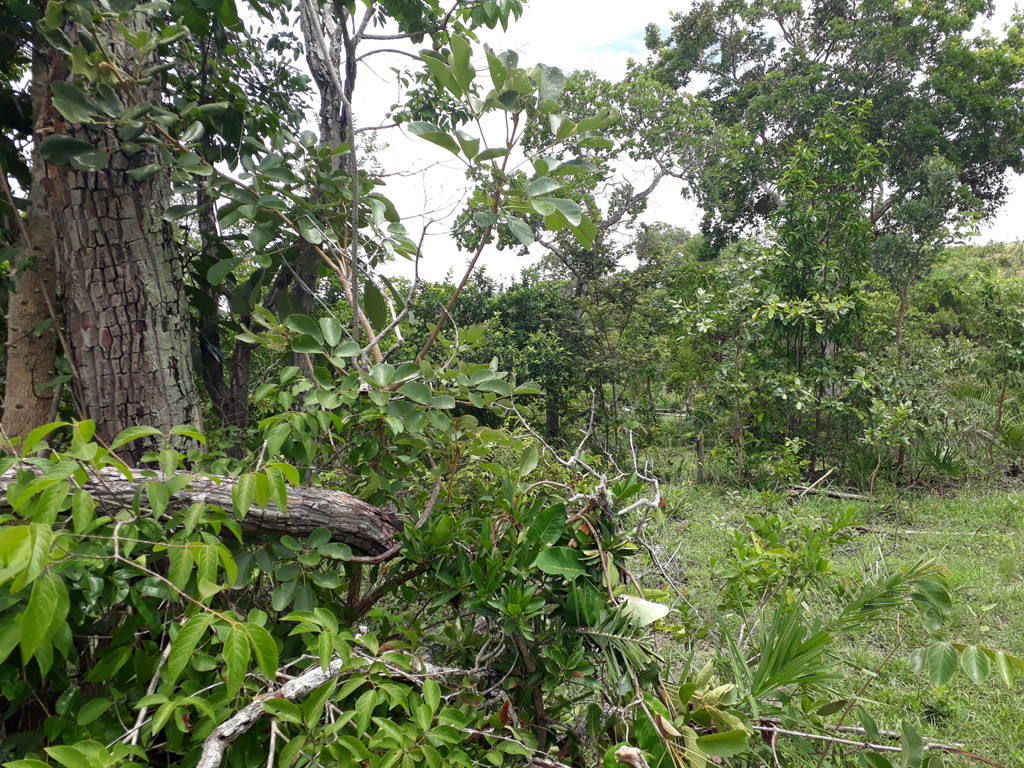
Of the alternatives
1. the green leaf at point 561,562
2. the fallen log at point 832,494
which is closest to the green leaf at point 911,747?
the green leaf at point 561,562

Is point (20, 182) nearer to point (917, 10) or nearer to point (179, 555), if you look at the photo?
point (179, 555)

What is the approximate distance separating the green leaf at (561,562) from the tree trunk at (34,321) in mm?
1225

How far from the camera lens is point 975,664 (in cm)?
97

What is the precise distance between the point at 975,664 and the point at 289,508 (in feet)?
4.31

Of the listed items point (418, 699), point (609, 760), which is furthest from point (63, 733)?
point (609, 760)

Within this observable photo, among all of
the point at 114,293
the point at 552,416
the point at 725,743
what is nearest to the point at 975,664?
the point at 725,743

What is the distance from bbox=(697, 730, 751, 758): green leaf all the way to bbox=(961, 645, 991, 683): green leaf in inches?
17.7

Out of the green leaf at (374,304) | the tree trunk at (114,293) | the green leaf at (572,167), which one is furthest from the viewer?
the green leaf at (374,304)

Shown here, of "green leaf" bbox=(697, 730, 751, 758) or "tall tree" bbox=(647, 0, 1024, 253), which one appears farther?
"tall tree" bbox=(647, 0, 1024, 253)

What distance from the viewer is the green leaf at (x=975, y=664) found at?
967 mm

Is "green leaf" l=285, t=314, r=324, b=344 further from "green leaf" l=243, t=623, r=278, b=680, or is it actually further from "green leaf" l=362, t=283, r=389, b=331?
"green leaf" l=243, t=623, r=278, b=680

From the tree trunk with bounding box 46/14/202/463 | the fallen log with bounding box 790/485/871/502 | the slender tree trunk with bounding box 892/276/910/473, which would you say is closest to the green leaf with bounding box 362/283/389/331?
the tree trunk with bounding box 46/14/202/463

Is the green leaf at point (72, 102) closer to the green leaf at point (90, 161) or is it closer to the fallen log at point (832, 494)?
the green leaf at point (90, 161)

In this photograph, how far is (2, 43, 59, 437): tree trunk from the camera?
1325mm
